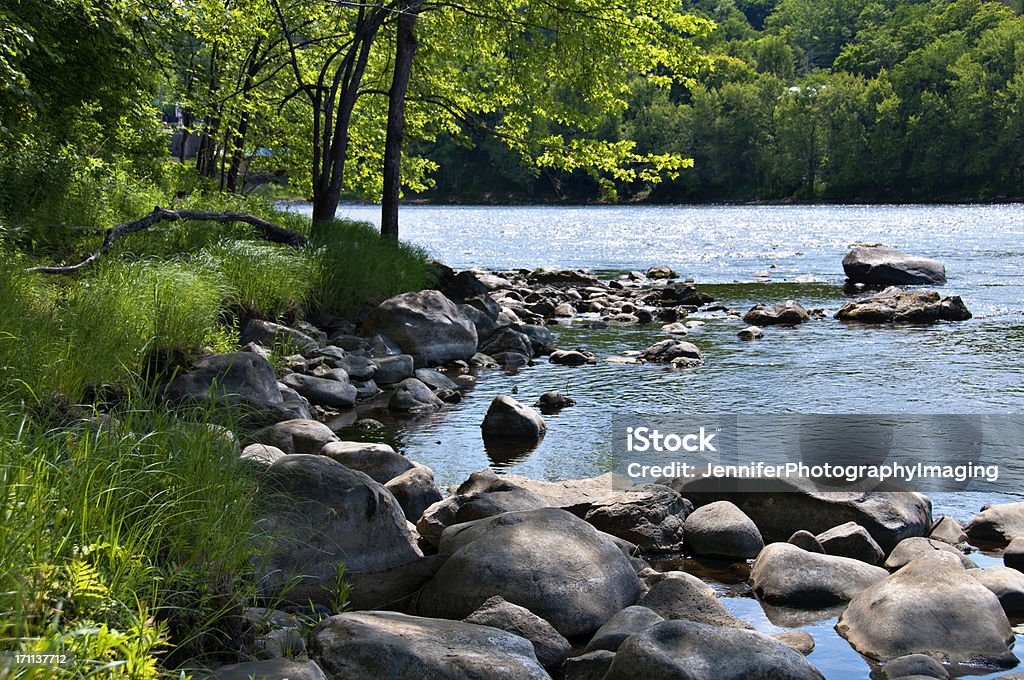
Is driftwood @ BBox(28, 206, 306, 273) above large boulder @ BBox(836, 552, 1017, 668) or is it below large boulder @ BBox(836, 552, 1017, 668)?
above

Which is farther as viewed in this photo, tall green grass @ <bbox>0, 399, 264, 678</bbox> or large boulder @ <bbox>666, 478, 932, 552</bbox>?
large boulder @ <bbox>666, 478, 932, 552</bbox>

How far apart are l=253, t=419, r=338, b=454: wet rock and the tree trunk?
10.5m

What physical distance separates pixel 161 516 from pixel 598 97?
14714 millimetres

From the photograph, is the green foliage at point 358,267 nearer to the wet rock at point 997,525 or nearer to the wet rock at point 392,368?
the wet rock at point 392,368

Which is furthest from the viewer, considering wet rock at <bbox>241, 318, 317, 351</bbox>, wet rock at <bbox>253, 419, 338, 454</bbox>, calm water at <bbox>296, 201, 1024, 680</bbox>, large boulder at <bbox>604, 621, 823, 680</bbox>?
wet rock at <bbox>241, 318, 317, 351</bbox>

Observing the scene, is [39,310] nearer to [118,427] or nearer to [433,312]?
[118,427]

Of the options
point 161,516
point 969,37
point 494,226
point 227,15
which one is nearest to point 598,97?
point 227,15

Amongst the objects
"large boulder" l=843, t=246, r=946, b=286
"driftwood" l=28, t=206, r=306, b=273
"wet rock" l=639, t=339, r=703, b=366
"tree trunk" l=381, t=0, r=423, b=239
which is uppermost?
"tree trunk" l=381, t=0, r=423, b=239

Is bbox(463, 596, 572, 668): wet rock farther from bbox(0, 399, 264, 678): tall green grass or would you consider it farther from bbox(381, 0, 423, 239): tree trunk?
bbox(381, 0, 423, 239): tree trunk

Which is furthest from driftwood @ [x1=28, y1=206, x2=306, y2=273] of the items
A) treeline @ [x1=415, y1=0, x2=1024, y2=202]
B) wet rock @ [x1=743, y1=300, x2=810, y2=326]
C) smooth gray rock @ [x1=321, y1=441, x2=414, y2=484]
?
treeline @ [x1=415, y1=0, x2=1024, y2=202]

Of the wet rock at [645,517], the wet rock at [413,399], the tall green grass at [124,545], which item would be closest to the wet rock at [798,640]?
the wet rock at [645,517]

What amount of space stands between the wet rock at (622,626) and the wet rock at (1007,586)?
1899 mm

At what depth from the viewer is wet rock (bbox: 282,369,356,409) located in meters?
10.6

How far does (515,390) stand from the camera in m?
11.9
